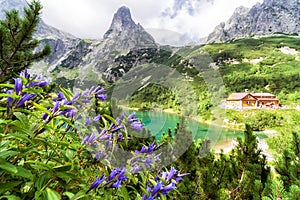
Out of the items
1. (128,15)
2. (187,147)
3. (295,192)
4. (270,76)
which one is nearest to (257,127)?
(187,147)

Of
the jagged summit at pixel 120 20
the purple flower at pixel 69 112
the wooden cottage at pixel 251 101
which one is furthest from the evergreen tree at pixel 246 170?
the jagged summit at pixel 120 20

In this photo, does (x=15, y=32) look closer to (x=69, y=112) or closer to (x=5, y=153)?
(x=69, y=112)

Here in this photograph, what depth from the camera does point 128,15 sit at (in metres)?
115

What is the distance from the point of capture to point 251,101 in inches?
1719

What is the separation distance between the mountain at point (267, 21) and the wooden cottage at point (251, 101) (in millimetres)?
92731

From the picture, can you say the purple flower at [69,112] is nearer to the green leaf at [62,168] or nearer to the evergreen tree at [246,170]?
the green leaf at [62,168]

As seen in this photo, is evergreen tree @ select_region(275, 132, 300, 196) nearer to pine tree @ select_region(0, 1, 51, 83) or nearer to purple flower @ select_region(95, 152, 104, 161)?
purple flower @ select_region(95, 152, 104, 161)

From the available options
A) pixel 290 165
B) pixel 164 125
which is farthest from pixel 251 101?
pixel 290 165

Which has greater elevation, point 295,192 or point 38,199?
point 38,199

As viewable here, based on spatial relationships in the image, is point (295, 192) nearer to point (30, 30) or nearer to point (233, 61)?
point (30, 30)

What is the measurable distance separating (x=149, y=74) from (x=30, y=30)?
3042 millimetres

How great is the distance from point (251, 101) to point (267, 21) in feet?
342

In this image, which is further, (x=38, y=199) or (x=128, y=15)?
(x=128, y=15)

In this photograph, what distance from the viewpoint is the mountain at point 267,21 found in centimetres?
12481
